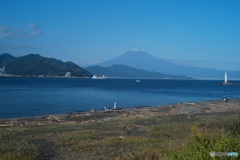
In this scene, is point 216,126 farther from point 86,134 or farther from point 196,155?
point 196,155

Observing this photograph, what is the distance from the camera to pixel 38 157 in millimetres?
11289

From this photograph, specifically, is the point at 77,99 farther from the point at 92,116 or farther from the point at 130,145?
the point at 130,145

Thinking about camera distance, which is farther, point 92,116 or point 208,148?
point 92,116

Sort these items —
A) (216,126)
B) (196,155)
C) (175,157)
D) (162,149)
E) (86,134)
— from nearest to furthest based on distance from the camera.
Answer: (196,155) → (175,157) → (162,149) → (86,134) → (216,126)

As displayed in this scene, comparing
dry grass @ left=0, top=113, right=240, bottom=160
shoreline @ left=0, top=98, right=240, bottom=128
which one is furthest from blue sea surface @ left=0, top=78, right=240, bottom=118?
dry grass @ left=0, top=113, right=240, bottom=160

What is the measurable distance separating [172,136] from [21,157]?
797cm

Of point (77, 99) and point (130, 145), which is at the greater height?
point (130, 145)

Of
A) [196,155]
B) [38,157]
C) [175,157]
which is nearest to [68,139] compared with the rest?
[38,157]

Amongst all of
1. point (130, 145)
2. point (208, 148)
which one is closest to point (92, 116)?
point (130, 145)

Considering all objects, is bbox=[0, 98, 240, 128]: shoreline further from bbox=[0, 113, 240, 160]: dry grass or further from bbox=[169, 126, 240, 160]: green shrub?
bbox=[169, 126, 240, 160]: green shrub

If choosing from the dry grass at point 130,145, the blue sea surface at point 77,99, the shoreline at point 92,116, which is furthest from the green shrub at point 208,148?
the blue sea surface at point 77,99

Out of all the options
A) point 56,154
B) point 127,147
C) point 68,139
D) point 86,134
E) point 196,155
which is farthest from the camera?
point 86,134

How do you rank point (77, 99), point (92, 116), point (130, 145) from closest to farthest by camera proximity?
point (130, 145)
point (92, 116)
point (77, 99)

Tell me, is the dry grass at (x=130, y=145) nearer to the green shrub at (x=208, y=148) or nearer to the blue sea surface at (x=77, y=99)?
the green shrub at (x=208, y=148)
